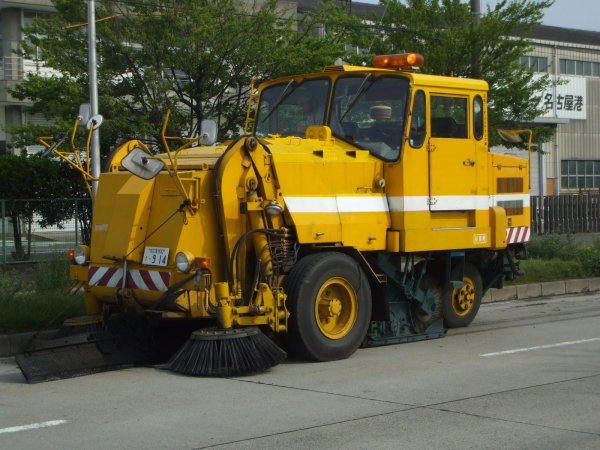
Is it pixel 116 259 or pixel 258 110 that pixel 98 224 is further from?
pixel 258 110

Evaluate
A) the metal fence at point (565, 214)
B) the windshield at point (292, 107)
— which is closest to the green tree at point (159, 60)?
the windshield at point (292, 107)

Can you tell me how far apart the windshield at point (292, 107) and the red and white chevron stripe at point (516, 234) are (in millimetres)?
3112

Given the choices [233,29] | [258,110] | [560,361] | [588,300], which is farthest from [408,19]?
[560,361]

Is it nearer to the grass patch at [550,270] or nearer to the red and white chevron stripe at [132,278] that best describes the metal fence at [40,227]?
the red and white chevron stripe at [132,278]

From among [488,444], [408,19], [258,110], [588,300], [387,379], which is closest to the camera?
[488,444]

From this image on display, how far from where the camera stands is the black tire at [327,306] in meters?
8.98

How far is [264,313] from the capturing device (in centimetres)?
872

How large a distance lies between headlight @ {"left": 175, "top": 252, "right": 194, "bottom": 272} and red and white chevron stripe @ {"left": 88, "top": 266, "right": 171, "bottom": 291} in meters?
0.23

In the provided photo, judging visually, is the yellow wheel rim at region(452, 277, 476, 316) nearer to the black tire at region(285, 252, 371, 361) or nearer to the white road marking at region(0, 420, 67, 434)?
the black tire at region(285, 252, 371, 361)

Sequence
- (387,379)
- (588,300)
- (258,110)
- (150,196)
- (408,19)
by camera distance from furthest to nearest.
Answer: (408,19) < (588,300) < (258,110) < (150,196) < (387,379)

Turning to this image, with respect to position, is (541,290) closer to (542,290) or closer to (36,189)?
(542,290)

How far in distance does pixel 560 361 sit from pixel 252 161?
149 inches

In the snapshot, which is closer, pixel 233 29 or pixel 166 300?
pixel 166 300

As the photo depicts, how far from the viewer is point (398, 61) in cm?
1041
